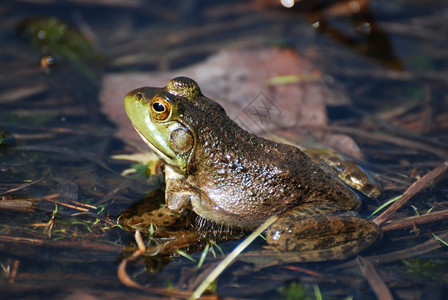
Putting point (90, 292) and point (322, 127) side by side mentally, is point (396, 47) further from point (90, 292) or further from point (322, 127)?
point (90, 292)

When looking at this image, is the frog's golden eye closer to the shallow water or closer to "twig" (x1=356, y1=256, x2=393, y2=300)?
the shallow water

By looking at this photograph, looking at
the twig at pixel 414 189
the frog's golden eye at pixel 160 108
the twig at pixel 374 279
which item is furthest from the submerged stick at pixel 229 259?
the frog's golden eye at pixel 160 108

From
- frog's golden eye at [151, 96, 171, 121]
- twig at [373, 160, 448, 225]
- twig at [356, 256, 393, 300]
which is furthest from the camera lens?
twig at [373, 160, 448, 225]

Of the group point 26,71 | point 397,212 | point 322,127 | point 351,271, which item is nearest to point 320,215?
point 351,271

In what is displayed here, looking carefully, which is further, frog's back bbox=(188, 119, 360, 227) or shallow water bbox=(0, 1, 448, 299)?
frog's back bbox=(188, 119, 360, 227)

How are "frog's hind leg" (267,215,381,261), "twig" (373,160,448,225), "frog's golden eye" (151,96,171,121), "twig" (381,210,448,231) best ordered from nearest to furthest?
1. "frog's hind leg" (267,215,381,261)
2. "frog's golden eye" (151,96,171,121)
3. "twig" (381,210,448,231)
4. "twig" (373,160,448,225)

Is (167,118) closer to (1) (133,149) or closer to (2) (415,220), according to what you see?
(1) (133,149)

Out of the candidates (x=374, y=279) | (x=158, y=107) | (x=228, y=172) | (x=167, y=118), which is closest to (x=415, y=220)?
(x=374, y=279)

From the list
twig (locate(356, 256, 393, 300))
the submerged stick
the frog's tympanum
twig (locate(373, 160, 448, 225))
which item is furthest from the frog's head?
twig (locate(373, 160, 448, 225))
